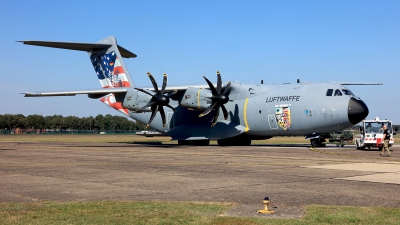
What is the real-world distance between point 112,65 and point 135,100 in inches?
277

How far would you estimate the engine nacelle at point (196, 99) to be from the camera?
1368 inches

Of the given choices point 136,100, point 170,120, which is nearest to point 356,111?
point 136,100

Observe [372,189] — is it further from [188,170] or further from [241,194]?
[188,170]

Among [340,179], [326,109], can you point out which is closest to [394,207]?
[340,179]

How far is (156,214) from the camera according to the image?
794 centimetres

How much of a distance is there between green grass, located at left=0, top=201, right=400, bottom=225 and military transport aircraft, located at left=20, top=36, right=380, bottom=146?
2365 cm

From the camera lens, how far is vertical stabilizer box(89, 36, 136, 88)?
41.0m

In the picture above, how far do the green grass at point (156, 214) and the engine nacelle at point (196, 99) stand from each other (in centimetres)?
2579

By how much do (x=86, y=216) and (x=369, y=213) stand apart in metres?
4.74

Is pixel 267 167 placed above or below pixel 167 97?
below

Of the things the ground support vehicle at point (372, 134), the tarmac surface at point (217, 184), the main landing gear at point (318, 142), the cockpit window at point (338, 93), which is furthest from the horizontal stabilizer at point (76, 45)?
the ground support vehicle at point (372, 134)

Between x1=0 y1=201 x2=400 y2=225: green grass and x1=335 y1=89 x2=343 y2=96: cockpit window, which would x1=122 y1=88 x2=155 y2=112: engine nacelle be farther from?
x1=0 y1=201 x2=400 y2=225: green grass

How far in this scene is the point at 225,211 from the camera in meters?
8.20

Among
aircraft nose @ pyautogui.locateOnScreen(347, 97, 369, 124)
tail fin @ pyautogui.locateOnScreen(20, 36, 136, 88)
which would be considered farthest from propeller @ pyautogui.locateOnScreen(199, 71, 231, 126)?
tail fin @ pyautogui.locateOnScreen(20, 36, 136, 88)
